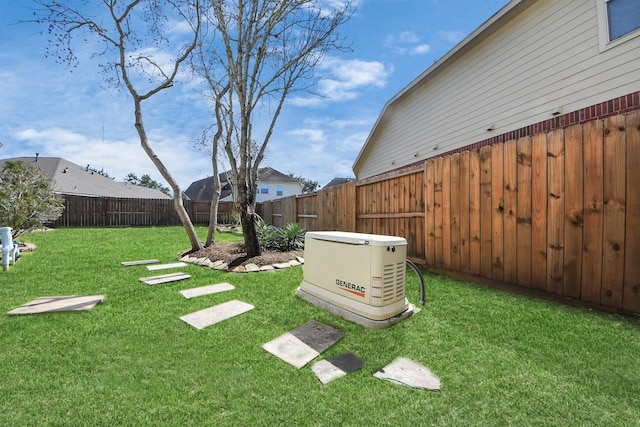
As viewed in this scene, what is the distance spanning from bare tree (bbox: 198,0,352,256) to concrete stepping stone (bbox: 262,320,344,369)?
3.02m

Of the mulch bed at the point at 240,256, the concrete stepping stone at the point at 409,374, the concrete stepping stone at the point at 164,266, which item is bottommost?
the concrete stepping stone at the point at 409,374

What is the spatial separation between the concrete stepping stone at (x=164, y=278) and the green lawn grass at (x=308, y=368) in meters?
0.83

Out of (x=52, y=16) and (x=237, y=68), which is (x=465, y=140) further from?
(x=52, y=16)

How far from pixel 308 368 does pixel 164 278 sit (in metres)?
3.02

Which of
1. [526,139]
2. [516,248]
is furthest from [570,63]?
[516,248]

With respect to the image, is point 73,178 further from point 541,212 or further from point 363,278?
point 541,212

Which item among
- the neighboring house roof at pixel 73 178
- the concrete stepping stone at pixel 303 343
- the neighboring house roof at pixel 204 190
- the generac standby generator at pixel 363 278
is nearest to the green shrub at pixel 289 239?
the generac standby generator at pixel 363 278

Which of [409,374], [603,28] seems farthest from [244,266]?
[603,28]

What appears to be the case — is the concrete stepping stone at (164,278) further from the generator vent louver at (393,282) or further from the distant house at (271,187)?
the distant house at (271,187)

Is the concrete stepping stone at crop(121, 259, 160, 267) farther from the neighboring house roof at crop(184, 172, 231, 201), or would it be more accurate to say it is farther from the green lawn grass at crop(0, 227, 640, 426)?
the neighboring house roof at crop(184, 172, 231, 201)

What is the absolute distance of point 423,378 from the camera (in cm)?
168

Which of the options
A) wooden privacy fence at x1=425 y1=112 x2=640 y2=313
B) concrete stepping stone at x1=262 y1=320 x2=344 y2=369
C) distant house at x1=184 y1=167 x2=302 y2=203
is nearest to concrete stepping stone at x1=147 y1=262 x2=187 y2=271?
concrete stepping stone at x1=262 y1=320 x2=344 y2=369

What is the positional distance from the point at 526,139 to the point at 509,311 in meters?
1.82

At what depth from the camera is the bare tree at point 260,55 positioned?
198 inches
